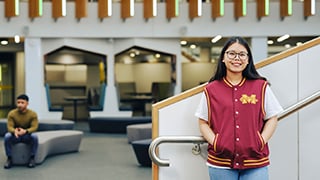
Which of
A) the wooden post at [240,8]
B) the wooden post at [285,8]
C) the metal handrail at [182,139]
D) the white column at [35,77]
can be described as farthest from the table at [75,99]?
the metal handrail at [182,139]

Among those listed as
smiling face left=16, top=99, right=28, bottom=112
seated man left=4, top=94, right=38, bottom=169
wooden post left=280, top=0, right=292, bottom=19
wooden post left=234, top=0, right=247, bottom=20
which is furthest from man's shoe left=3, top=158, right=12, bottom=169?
wooden post left=280, top=0, right=292, bottom=19

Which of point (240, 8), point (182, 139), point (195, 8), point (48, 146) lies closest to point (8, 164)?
point (48, 146)

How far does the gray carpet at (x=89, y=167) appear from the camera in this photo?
6.92 meters

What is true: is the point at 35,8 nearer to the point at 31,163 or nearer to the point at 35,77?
the point at 35,77

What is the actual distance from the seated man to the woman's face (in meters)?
5.40

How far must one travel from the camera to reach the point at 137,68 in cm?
2111

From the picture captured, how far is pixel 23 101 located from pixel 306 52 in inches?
202

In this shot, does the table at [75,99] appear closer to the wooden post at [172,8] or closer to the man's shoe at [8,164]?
the wooden post at [172,8]

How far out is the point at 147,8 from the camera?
15.4m

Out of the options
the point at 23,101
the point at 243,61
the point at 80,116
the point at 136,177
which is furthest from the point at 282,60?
the point at 80,116

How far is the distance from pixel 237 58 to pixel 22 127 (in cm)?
569

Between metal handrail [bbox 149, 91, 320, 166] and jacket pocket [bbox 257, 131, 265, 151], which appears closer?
jacket pocket [bbox 257, 131, 265, 151]

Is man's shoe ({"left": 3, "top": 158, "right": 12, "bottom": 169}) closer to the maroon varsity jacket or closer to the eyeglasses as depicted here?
the maroon varsity jacket

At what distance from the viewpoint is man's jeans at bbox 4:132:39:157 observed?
7605 mm
